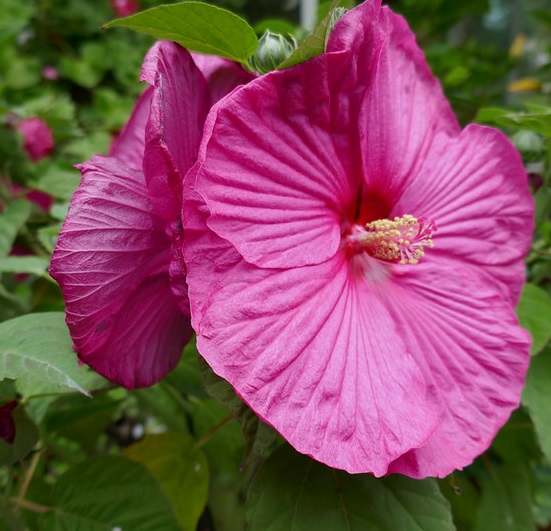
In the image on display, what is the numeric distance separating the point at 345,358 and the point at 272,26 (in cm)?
58

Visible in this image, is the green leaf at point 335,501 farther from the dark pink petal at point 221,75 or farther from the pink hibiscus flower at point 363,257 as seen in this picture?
the dark pink petal at point 221,75

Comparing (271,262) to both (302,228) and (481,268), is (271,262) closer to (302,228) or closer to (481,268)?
(302,228)

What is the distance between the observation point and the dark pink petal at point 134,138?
0.51 metres

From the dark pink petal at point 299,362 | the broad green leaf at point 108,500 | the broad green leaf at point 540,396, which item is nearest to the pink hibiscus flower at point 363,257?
the dark pink petal at point 299,362

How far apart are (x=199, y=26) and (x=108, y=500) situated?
379 mm

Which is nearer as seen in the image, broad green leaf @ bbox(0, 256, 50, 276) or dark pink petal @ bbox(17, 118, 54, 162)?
broad green leaf @ bbox(0, 256, 50, 276)

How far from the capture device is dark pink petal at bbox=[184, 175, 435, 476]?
0.36m

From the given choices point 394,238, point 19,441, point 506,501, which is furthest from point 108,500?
point 506,501

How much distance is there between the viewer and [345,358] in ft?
1.30

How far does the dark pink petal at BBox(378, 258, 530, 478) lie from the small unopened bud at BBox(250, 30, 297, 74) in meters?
0.18

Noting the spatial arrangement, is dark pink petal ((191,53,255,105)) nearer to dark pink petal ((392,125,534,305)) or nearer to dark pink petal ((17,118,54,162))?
dark pink petal ((392,125,534,305))

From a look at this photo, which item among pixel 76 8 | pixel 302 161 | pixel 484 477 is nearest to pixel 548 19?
pixel 484 477

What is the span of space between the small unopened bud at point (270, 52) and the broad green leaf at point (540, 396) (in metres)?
0.36

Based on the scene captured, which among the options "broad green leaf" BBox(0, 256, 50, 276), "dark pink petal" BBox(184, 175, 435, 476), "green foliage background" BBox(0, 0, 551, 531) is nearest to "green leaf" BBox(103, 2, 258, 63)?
"green foliage background" BBox(0, 0, 551, 531)
